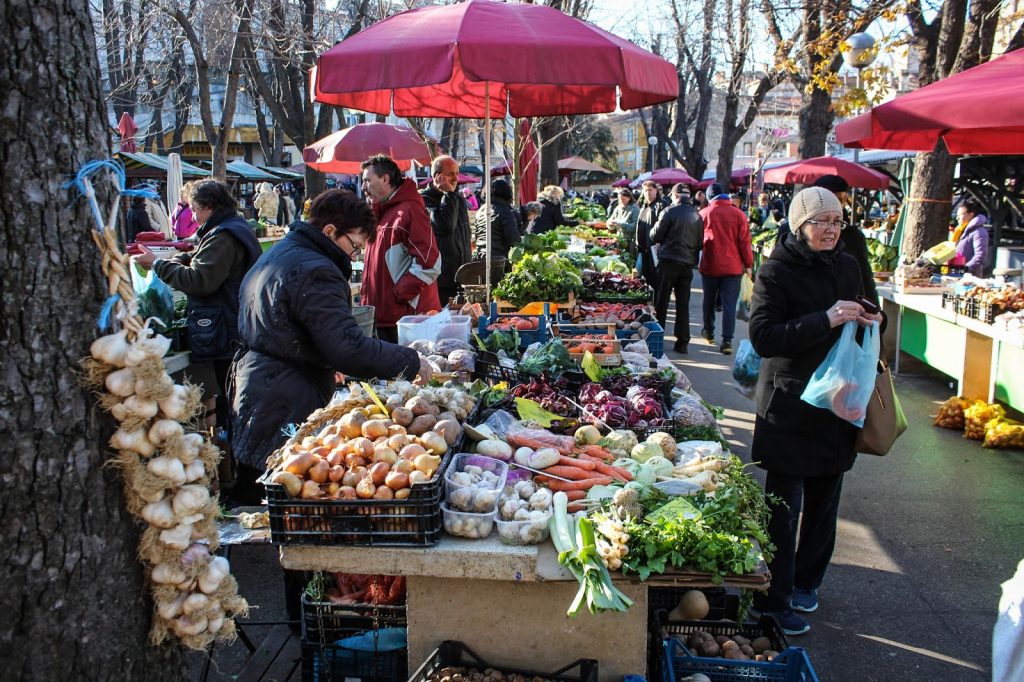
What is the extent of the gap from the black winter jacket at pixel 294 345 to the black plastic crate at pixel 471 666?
3.97 feet

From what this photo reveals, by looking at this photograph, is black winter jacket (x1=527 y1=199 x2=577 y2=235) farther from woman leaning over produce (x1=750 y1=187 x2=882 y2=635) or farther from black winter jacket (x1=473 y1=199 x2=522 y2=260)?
woman leaning over produce (x1=750 y1=187 x2=882 y2=635)

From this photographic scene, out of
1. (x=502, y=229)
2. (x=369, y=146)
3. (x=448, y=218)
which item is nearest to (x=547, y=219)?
(x=369, y=146)

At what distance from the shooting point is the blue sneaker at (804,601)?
4293 mm

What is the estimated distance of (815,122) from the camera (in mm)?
16812

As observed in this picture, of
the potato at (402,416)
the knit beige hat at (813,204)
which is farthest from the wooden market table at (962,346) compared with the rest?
the potato at (402,416)

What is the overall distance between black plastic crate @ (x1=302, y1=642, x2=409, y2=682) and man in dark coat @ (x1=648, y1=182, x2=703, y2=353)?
26.2 feet

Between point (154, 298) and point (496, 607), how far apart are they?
3618 mm

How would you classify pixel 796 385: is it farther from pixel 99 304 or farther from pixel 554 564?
pixel 99 304

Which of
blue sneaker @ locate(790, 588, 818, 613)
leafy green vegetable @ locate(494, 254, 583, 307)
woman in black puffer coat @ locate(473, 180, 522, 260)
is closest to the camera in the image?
blue sneaker @ locate(790, 588, 818, 613)

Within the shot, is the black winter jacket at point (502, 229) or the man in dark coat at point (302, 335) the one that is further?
the black winter jacket at point (502, 229)

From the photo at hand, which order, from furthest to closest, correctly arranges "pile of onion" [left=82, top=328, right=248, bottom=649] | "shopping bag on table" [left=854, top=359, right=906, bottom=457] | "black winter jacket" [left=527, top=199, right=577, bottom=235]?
"black winter jacket" [left=527, top=199, right=577, bottom=235] → "shopping bag on table" [left=854, top=359, right=906, bottom=457] → "pile of onion" [left=82, top=328, right=248, bottom=649]

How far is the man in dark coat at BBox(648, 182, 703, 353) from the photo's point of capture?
10664 mm

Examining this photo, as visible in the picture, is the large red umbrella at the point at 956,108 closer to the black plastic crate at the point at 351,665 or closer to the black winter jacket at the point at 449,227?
the black winter jacket at the point at 449,227

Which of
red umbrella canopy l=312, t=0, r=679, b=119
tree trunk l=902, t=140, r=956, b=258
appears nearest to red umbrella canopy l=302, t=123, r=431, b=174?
tree trunk l=902, t=140, r=956, b=258
